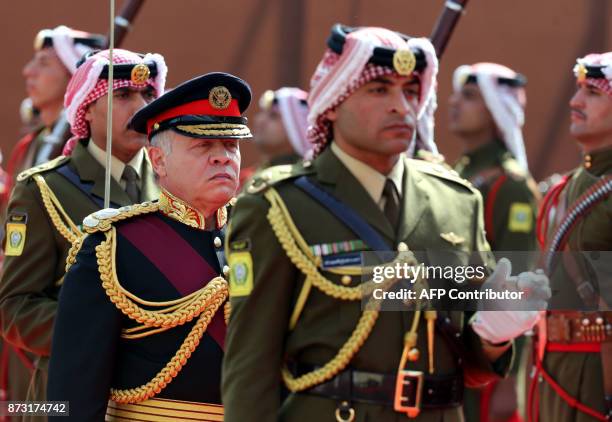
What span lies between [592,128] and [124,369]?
110 inches

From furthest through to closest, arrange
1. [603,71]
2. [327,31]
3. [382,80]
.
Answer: [327,31], [603,71], [382,80]

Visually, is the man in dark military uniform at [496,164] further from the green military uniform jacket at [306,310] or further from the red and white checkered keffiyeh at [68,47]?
the green military uniform jacket at [306,310]

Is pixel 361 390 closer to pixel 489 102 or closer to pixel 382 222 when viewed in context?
pixel 382 222

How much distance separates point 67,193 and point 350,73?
6.51ft

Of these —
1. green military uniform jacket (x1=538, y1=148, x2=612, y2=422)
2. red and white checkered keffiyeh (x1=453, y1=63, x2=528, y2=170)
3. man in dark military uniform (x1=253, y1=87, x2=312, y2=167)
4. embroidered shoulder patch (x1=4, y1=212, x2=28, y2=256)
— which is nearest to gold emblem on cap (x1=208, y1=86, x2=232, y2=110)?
embroidered shoulder patch (x1=4, y1=212, x2=28, y2=256)

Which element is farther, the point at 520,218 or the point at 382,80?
the point at 520,218

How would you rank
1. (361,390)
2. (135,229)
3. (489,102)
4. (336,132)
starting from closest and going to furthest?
(361,390)
(336,132)
(135,229)
(489,102)

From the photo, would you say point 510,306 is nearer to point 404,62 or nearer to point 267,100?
point 404,62

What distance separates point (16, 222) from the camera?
6.29 meters

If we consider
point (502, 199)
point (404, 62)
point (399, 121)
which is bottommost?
point (502, 199)

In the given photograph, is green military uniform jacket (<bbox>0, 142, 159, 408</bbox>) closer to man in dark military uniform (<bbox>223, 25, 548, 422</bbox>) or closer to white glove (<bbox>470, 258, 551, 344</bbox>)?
man in dark military uniform (<bbox>223, 25, 548, 422</bbox>)

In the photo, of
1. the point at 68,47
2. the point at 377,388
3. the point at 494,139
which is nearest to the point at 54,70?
the point at 68,47

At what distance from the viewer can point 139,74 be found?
637 cm

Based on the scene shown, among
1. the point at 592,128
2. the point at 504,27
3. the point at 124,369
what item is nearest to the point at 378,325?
the point at 124,369
